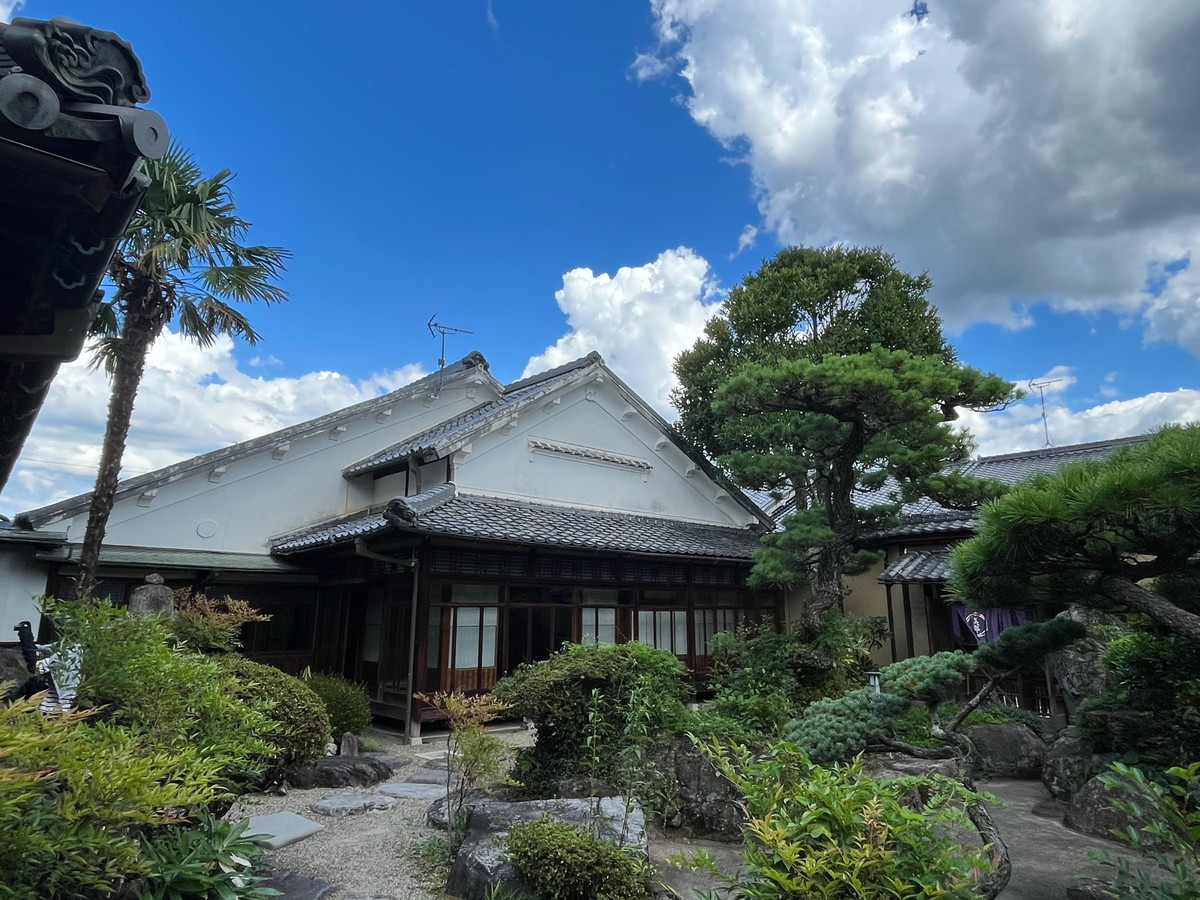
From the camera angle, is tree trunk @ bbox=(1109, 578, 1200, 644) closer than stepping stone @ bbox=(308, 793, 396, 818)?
Yes

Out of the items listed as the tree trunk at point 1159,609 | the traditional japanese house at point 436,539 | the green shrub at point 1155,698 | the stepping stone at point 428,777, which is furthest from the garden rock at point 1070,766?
the traditional japanese house at point 436,539

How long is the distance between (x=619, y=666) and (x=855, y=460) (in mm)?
6725

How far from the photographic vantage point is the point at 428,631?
1112cm

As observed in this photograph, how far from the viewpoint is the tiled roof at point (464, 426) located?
12.6 meters

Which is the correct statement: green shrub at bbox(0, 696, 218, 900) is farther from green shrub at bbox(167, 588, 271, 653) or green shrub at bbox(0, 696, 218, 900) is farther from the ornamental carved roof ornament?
green shrub at bbox(167, 588, 271, 653)

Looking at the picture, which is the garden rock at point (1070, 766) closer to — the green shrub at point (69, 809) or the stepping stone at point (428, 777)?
the stepping stone at point (428, 777)

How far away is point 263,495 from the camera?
1302 centimetres

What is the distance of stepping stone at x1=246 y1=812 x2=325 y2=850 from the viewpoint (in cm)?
567

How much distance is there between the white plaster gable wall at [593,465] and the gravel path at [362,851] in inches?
268

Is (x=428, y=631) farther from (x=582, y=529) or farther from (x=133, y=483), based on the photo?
(x=133, y=483)

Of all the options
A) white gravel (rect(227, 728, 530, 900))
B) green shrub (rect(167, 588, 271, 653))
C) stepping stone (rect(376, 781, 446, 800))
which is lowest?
stepping stone (rect(376, 781, 446, 800))

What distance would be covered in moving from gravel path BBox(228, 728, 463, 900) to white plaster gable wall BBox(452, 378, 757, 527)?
680 centimetres

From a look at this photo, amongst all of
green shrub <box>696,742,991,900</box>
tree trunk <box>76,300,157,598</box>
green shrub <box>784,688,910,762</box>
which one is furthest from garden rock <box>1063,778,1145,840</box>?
tree trunk <box>76,300,157,598</box>

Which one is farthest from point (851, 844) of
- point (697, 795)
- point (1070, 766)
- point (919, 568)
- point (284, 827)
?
point (919, 568)
